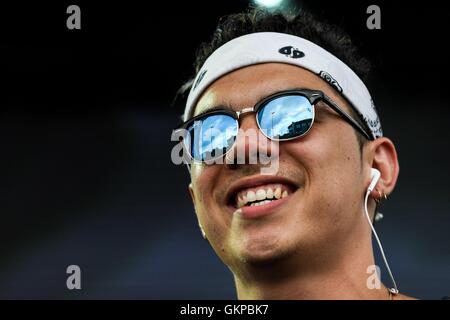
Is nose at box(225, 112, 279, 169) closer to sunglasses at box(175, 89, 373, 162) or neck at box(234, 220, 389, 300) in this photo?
sunglasses at box(175, 89, 373, 162)

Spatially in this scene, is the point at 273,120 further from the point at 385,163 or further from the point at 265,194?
the point at 385,163

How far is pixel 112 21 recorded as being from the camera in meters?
4.46

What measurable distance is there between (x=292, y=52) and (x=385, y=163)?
2.04ft

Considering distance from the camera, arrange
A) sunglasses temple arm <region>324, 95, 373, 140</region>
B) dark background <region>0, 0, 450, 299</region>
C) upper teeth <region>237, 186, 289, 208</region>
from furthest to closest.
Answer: dark background <region>0, 0, 450, 299</region> → sunglasses temple arm <region>324, 95, 373, 140</region> → upper teeth <region>237, 186, 289, 208</region>

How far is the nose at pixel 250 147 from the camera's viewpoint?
2.37 meters

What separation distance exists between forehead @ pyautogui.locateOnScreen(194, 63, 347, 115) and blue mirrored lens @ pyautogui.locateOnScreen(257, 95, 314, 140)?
7 centimetres

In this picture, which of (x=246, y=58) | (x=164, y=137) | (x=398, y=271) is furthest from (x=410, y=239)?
(x=246, y=58)

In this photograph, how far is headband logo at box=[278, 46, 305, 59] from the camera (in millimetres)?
2647

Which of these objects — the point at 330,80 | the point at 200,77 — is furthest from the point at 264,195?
the point at 200,77

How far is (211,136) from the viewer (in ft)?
8.40

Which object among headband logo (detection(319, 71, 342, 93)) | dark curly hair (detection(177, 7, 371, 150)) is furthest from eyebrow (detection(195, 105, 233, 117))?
dark curly hair (detection(177, 7, 371, 150))

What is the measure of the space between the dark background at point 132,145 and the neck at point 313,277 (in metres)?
1.99

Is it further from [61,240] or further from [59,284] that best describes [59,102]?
[59,284]

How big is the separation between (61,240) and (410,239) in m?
2.75
